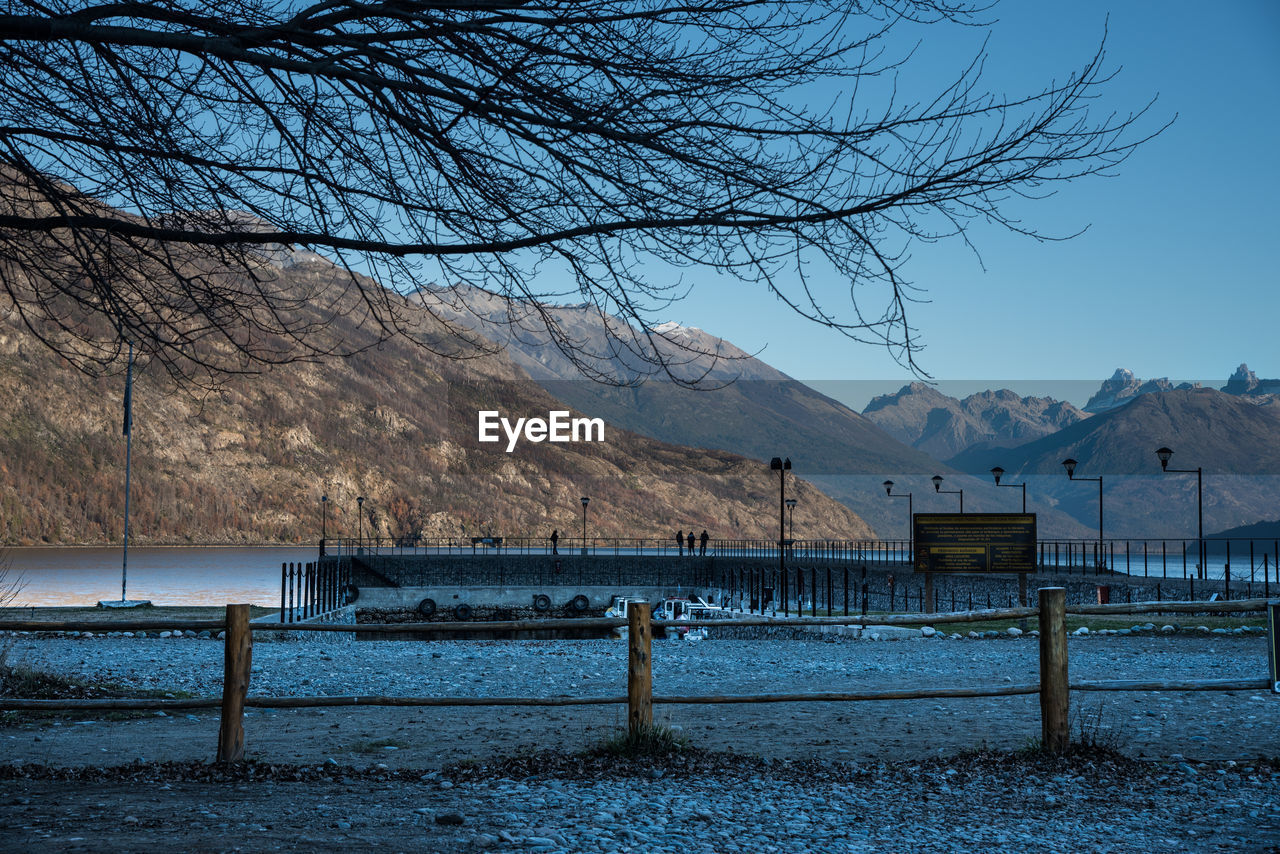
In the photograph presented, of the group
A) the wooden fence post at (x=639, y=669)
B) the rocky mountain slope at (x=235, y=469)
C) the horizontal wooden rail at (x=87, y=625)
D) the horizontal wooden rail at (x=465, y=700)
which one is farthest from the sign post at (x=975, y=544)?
the rocky mountain slope at (x=235, y=469)

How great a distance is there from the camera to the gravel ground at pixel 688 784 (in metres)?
6.50

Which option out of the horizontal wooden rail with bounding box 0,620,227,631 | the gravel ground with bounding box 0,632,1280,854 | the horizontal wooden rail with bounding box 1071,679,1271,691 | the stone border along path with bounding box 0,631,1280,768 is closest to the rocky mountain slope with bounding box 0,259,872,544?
the stone border along path with bounding box 0,631,1280,768

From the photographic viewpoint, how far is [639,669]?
27.7ft

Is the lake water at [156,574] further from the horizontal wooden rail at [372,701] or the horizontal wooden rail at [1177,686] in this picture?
the horizontal wooden rail at [1177,686]

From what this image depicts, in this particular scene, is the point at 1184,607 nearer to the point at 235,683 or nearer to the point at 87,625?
the point at 235,683

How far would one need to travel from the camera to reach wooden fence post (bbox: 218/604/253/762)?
8273 millimetres

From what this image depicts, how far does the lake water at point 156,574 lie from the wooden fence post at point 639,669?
37439 mm

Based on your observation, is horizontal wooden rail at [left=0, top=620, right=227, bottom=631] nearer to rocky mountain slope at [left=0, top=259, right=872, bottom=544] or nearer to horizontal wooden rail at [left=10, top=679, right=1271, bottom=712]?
horizontal wooden rail at [left=10, top=679, right=1271, bottom=712]

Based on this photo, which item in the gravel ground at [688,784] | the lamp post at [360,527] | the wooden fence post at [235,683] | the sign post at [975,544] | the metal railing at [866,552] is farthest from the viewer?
the lamp post at [360,527]

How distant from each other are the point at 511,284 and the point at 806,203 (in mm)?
1948

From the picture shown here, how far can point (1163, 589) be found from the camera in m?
37.0

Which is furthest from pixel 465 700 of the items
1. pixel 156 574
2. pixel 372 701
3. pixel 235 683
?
pixel 156 574

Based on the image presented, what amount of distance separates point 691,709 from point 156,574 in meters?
85.3

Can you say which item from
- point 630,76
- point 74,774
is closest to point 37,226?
point 630,76
